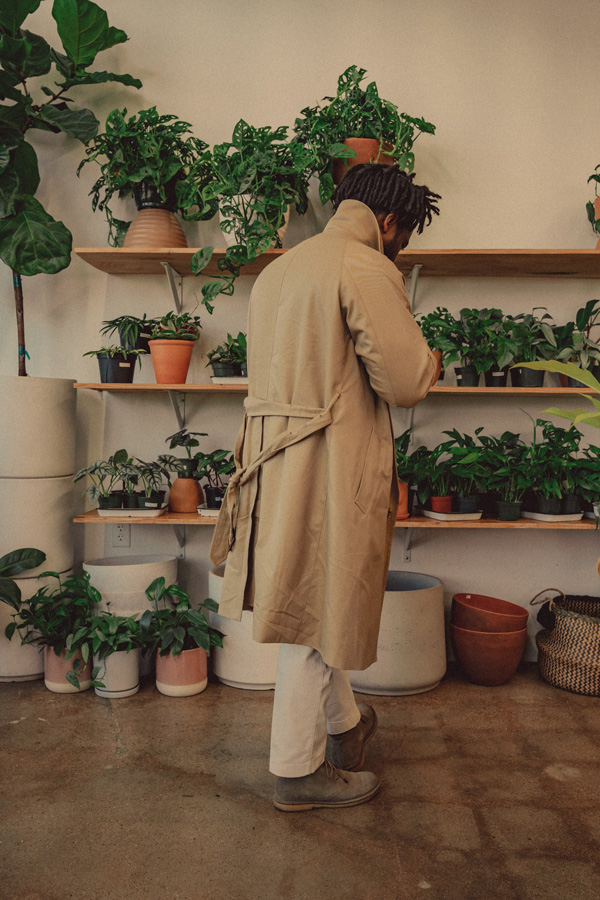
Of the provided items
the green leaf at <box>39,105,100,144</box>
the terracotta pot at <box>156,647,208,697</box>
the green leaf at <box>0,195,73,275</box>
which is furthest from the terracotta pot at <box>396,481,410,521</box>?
the green leaf at <box>39,105,100,144</box>

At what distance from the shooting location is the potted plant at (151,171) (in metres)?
2.74

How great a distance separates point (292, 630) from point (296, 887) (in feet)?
1.87

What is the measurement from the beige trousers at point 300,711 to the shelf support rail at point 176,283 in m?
1.82

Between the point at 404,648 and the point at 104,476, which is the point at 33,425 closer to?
Answer: the point at 104,476

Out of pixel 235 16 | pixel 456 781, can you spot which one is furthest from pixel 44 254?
pixel 456 781

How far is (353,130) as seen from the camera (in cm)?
275

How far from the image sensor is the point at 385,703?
8.56 ft

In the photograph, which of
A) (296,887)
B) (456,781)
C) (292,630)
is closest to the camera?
(296,887)

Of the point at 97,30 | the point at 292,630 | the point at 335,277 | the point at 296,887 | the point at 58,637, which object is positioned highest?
the point at 97,30

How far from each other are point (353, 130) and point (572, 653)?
7.57 feet

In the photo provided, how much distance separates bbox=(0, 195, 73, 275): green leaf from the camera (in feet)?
8.83

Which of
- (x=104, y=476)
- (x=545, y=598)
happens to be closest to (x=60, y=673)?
(x=104, y=476)

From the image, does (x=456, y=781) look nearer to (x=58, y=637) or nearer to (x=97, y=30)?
(x=58, y=637)

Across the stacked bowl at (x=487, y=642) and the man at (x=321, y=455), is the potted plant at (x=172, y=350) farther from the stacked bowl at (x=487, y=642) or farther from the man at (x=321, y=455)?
the stacked bowl at (x=487, y=642)
